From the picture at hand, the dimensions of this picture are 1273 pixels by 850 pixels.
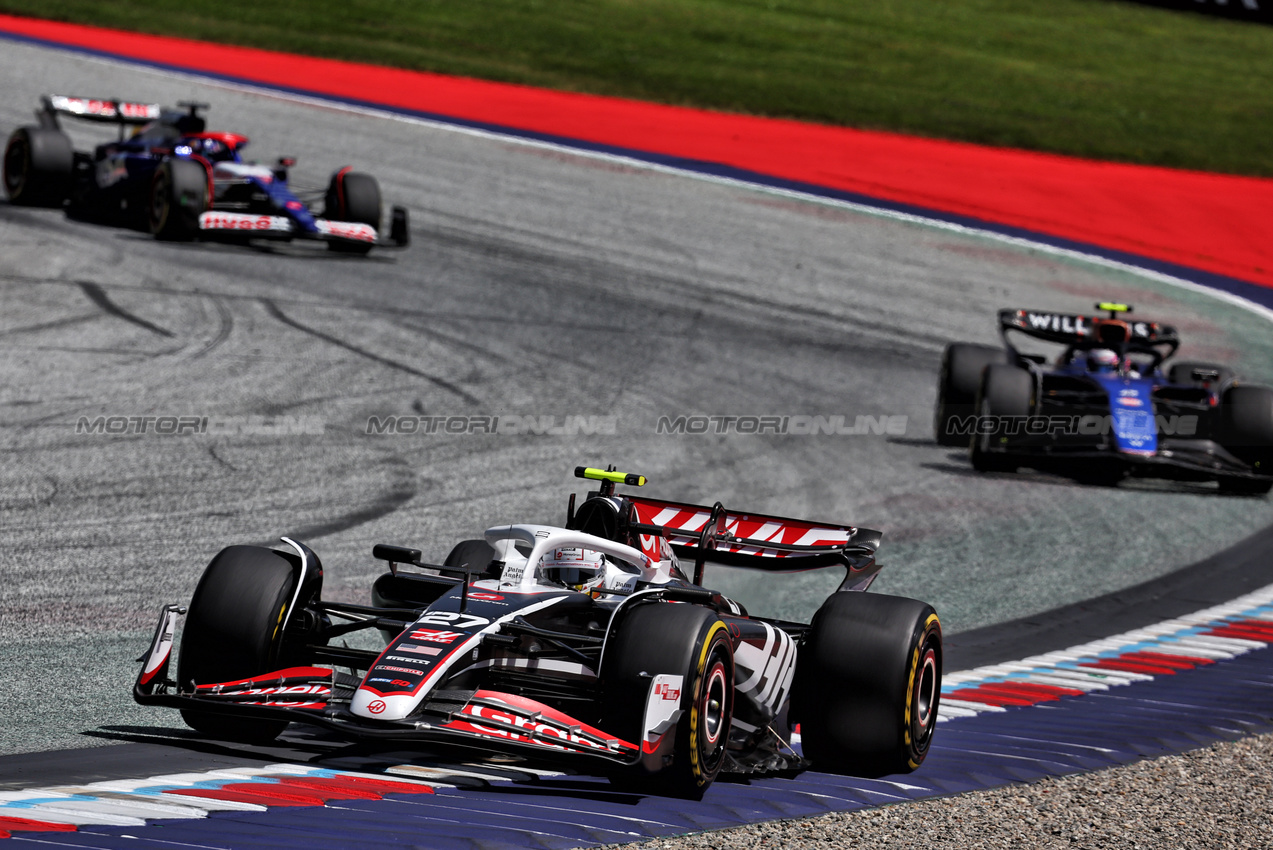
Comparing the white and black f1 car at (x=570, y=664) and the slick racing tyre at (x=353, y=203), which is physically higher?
the slick racing tyre at (x=353, y=203)

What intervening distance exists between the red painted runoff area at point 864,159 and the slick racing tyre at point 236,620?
22.0 m

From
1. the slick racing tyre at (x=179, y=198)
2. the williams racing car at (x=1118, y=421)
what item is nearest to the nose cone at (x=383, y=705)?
the williams racing car at (x=1118, y=421)

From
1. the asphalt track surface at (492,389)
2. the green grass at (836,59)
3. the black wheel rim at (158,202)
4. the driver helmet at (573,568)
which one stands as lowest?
the asphalt track surface at (492,389)

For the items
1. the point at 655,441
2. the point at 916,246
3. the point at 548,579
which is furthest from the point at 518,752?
the point at 916,246

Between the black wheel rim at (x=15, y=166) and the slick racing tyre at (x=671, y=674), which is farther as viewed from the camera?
the black wheel rim at (x=15, y=166)

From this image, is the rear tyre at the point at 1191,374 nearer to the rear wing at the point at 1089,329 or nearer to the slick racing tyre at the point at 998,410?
the rear wing at the point at 1089,329

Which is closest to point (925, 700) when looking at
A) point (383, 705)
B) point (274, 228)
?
point (383, 705)

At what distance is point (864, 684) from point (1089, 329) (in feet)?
30.7

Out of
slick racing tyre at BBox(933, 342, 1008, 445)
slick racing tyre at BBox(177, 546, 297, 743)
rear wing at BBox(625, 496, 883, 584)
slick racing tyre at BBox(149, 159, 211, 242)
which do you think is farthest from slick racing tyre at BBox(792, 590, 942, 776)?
slick racing tyre at BBox(149, 159, 211, 242)

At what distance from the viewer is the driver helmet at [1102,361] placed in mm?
15180

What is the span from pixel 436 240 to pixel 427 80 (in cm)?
1316

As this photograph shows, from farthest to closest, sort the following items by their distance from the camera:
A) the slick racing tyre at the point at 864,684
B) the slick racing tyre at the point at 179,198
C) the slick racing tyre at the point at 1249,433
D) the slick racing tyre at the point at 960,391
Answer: the slick racing tyre at the point at 179,198 → the slick racing tyre at the point at 960,391 → the slick racing tyre at the point at 1249,433 → the slick racing tyre at the point at 864,684

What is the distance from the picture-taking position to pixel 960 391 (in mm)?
15625

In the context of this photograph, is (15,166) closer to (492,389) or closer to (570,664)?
(492,389)
